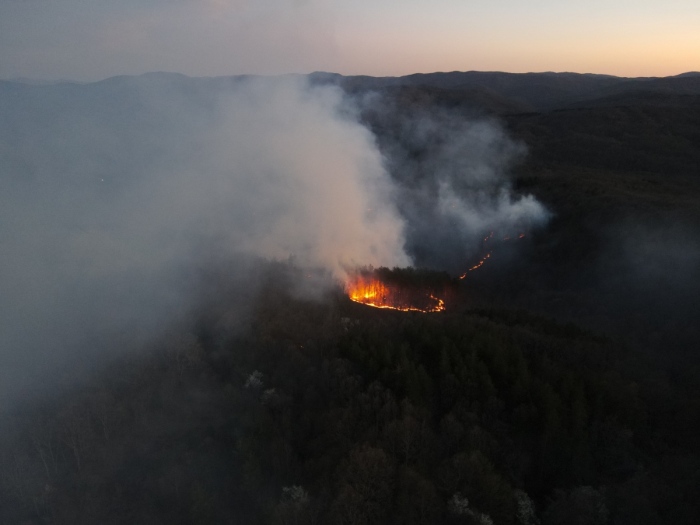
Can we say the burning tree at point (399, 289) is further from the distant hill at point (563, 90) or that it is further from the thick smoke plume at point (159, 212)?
the distant hill at point (563, 90)

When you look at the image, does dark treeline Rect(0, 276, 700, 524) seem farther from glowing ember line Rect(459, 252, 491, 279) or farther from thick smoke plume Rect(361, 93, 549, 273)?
thick smoke plume Rect(361, 93, 549, 273)

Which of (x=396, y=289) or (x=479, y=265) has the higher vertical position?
(x=396, y=289)

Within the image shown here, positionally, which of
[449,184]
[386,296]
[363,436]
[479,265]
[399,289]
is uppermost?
[449,184]

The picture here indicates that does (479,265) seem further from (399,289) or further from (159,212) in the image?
(159,212)

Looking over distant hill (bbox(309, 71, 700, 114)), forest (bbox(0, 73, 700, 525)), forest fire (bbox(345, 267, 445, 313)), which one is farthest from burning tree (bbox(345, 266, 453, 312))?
distant hill (bbox(309, 71, 700, 114))

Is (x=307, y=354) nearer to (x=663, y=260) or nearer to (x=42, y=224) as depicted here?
(x=663, y=260)

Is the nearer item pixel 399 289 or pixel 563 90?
pixel 399 289

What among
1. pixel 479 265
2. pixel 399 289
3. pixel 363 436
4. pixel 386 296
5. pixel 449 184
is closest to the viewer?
pixel 363 436

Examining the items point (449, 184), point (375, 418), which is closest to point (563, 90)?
point (449, 184)
